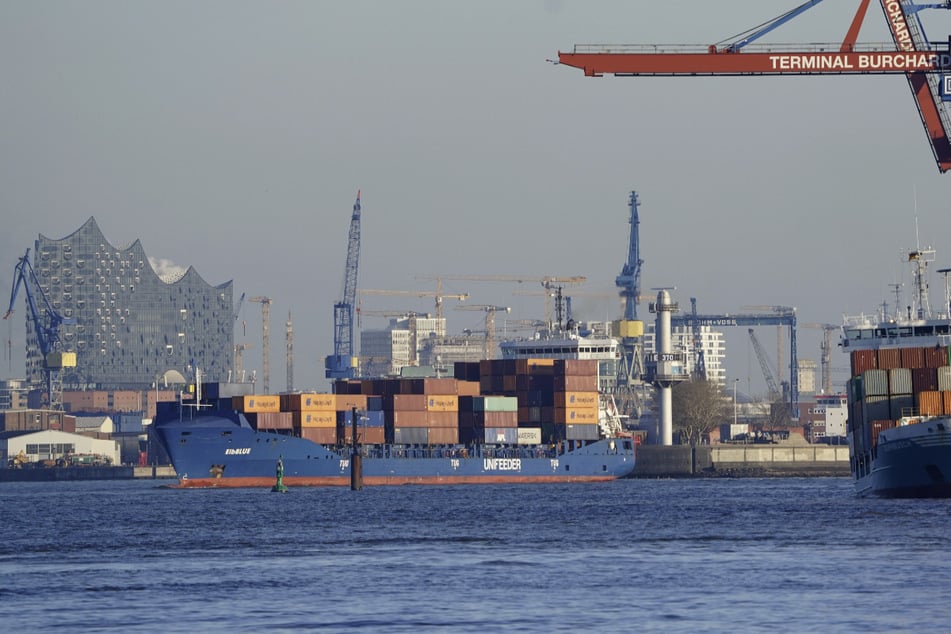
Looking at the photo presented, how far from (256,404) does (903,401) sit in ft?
165

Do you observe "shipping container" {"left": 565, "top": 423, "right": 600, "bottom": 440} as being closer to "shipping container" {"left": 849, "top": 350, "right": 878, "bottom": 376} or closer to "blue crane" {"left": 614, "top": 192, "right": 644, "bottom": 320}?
"shipping container" {"left": 849, "top": 350, "right": 878, "bottom": 376}

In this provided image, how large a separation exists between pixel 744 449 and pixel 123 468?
2344 inches

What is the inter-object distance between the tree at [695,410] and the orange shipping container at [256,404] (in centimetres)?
6304

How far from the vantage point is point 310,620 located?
3003 cm

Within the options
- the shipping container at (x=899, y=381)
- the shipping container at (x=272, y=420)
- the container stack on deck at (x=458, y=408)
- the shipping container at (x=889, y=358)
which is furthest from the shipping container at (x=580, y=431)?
the shipping container at (x=899, y=381)

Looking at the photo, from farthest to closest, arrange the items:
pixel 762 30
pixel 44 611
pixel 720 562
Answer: pixel 762 30
pixel 720 562
pixel 44 611

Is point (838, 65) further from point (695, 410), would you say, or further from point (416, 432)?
point (695, 410)

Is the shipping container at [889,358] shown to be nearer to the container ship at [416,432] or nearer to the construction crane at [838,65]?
the construction crane at [838,65]

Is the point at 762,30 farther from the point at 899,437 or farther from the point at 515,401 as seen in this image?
the point at 515,401

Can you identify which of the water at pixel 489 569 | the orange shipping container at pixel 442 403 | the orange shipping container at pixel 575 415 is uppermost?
the orange shipping container at pixel 442 403

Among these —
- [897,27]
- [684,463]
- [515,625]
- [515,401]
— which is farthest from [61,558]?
[684,463]

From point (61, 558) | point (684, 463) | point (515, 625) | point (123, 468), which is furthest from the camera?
point (123, 468)

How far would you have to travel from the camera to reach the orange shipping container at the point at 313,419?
103 meters

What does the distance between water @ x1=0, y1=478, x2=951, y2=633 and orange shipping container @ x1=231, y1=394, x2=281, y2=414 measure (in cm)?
3481
